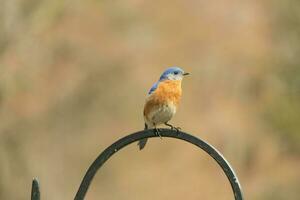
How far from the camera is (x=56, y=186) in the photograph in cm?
1275

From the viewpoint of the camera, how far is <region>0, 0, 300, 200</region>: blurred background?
12.2m

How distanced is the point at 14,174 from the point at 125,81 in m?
3.02

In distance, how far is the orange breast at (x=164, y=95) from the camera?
586 centimetres

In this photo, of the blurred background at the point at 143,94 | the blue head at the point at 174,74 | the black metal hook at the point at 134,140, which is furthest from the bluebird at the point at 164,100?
the blurred background at the point at 143,94

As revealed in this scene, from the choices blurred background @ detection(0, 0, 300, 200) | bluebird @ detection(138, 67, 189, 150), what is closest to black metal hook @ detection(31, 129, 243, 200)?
bluebird @ detection(138, 67, 189, 150)

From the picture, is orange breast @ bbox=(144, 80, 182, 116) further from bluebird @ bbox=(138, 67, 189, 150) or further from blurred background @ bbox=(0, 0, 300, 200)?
blurred background @ bbox=(0, 0, 300, 200)

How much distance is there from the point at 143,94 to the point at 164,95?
8.55 m

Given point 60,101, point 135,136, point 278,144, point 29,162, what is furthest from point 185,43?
point 135,136

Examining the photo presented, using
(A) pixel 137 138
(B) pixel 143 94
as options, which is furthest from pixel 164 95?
(B) pixel 143 94

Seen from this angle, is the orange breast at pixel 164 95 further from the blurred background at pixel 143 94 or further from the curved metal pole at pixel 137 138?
the blurred background at pixel 143 94

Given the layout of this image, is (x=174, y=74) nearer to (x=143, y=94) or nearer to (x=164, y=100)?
(x=164, y=100)

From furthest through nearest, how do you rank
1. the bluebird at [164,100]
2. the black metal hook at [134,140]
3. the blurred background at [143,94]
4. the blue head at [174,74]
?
the blurred background at [143,94] < the blue head at [174,74] < the bluebird at [164,100] < the black metal hook at [134,140]

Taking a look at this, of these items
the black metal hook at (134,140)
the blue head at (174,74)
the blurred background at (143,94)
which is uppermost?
the blurred background at (143,94)

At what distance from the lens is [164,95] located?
589 centimetres
